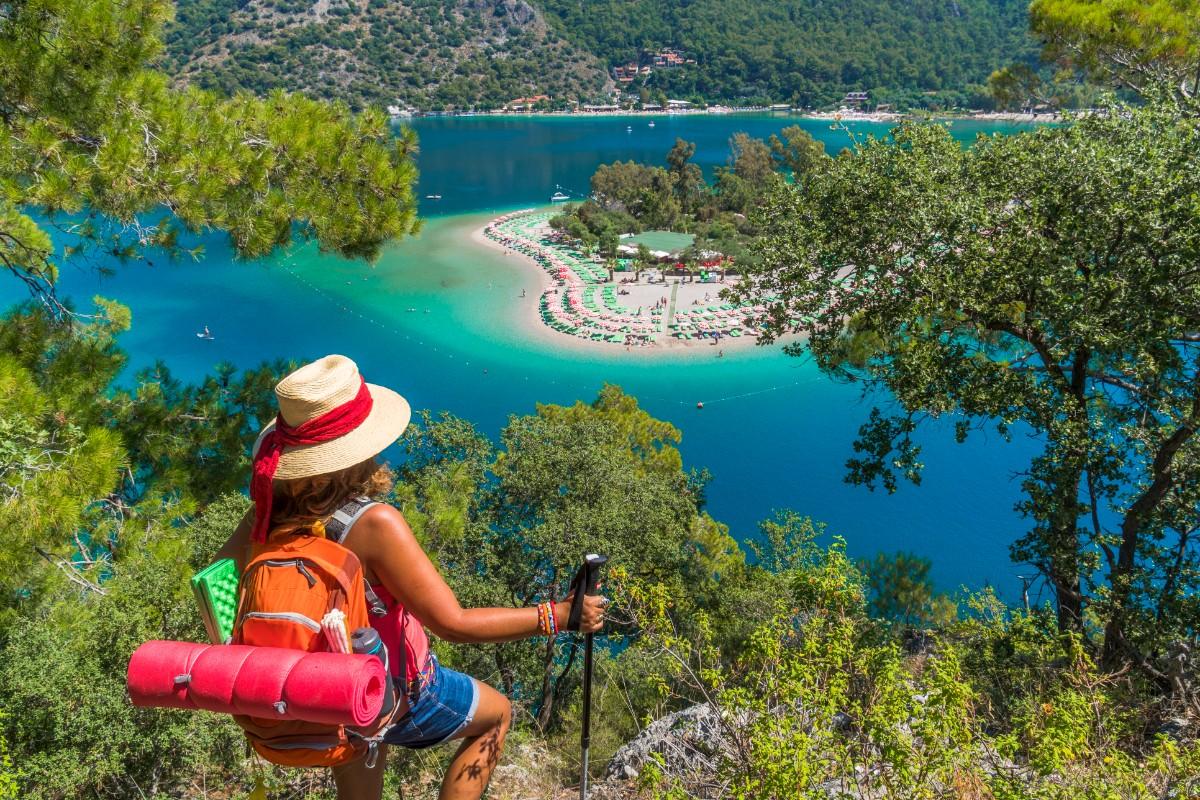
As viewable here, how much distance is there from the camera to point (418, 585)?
5.61 feet

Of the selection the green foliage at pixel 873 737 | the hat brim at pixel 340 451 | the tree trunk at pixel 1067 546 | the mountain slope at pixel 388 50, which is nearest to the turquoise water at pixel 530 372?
the tree trunk at pixel 1067 546

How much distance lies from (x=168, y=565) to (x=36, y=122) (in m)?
2.95

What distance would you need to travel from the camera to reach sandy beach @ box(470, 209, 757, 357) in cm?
3089

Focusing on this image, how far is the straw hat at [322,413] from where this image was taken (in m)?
1.64

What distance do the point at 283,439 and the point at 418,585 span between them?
0.46 m

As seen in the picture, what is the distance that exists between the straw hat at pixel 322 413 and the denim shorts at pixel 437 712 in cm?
65

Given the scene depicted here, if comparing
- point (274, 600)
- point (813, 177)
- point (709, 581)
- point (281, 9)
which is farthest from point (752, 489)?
point (281, 9)

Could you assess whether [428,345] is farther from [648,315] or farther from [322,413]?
[322,413]

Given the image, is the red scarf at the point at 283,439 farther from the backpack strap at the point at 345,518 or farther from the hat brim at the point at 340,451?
the backpack strap at the point at 345,518

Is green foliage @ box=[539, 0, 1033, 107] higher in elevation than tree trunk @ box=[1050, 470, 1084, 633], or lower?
higher

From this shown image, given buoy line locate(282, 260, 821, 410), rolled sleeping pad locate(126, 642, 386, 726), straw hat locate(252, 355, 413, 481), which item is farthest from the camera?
buoy line locate(282, 260, 821, 410)

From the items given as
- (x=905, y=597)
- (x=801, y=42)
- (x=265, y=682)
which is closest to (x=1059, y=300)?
(x=265, y=682)

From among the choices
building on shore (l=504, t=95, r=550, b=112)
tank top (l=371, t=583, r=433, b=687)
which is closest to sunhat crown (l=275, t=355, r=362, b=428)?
tank top (l=371, t=583, r=433, b=687)

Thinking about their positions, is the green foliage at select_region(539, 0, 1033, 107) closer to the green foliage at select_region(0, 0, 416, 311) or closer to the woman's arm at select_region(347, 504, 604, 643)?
the green foliage at select_region(0, 0, 416, 311)
